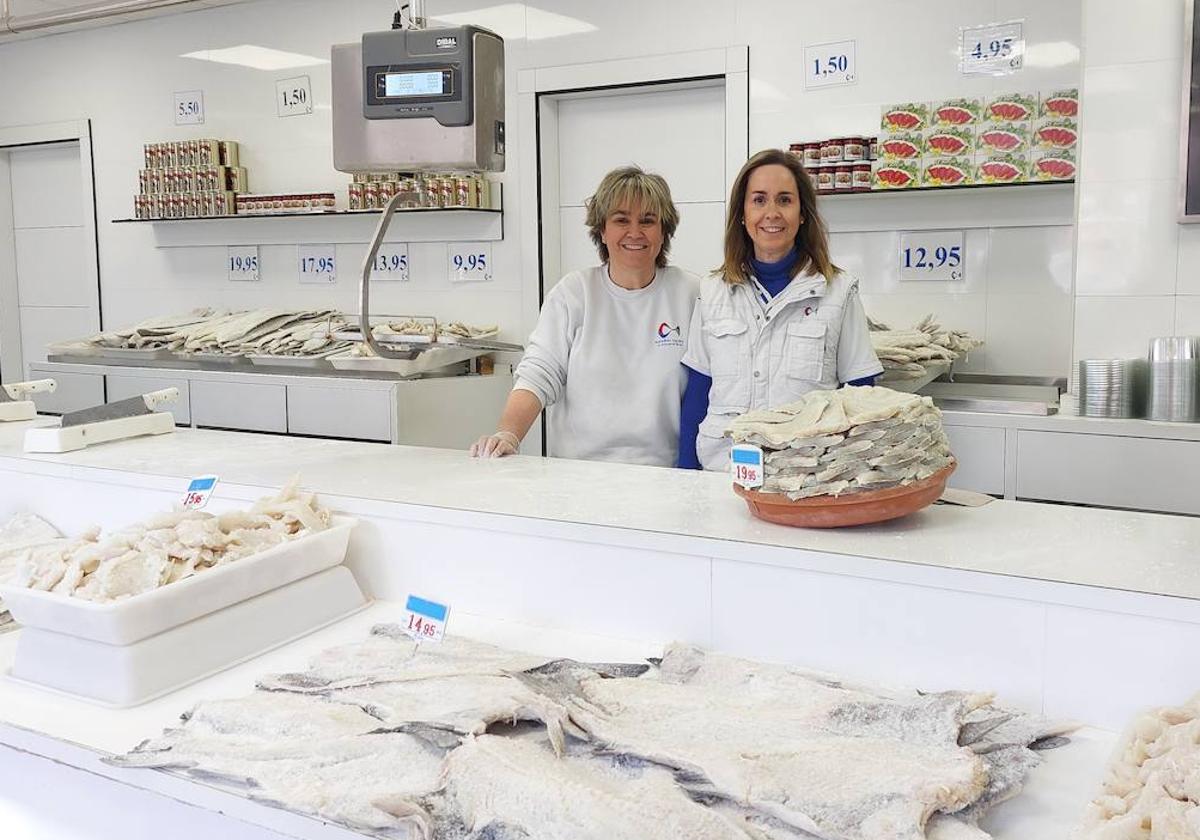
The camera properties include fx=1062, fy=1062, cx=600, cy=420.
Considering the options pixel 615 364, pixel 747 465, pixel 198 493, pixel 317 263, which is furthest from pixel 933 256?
pixel 317 263

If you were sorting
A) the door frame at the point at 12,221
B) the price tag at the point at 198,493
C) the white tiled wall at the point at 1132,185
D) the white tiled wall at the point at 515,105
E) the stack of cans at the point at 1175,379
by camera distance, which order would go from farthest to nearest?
the door frame at the point at 12,221, the white tiled wall at the point at 515,105, the white tiled wall at the point at 1132,185, the stack of cans at the point at 1175,379, the price tag at the point at 198,493

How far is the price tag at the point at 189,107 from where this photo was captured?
20.0ft

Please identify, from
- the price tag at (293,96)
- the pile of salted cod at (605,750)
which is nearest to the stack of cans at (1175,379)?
the pile of salted cod at (605,750)

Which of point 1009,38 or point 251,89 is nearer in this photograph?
point 1009,38


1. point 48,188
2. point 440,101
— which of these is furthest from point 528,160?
point 48,188

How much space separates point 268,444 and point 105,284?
456cm

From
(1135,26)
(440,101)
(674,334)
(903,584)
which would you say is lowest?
(903,584)

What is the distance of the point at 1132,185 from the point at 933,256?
0.96m

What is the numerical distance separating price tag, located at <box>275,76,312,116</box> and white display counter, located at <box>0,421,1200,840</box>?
394 centimetres

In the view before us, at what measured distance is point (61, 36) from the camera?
6500 millimetres

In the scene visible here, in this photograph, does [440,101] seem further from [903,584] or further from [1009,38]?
[1009,38]

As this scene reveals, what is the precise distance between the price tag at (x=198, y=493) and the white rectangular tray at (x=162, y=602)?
1.13ft

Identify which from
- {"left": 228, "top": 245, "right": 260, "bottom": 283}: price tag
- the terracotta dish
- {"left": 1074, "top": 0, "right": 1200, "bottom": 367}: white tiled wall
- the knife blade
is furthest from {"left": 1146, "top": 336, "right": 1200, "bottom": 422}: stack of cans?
{"left": 228, "top": 245, "right": 260, "bottom": 283}: price tag

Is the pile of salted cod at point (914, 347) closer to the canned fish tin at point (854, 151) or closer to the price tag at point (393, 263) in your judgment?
the canned fish tin at point (854, 151)
